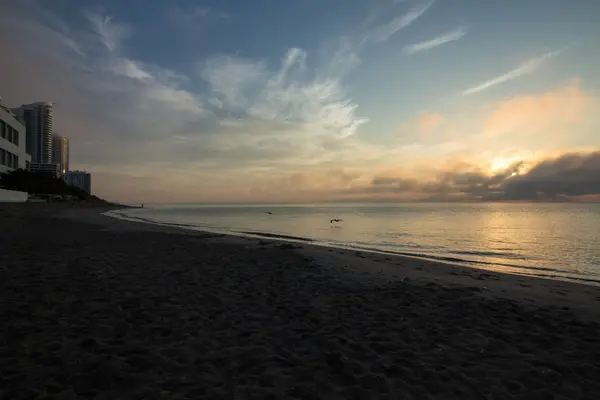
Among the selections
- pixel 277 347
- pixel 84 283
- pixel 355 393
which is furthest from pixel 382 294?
pixel 84 283

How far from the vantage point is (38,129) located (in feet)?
563

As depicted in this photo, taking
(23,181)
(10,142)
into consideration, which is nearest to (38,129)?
(10,142)

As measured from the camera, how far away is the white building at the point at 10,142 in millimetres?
60391

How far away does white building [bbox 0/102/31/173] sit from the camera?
60.4m

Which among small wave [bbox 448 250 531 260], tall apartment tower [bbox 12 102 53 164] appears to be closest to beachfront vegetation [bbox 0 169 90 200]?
small wave [bbox 448 250 531 260]

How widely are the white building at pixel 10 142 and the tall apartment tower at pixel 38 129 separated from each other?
112549 millimetres

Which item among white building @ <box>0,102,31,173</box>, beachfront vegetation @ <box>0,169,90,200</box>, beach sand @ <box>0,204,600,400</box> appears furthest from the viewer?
white building @ <box>0,102,31,173</box>

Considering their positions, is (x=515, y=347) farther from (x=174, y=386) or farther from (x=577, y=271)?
(x=577, y=271)

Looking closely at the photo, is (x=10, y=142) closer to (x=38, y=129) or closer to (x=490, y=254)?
(x=490, y=254)

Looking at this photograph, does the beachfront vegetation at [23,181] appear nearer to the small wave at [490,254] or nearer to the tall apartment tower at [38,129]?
the small wave at [490,254]

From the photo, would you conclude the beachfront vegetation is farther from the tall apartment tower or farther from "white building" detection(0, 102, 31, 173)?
the tall apartment tower

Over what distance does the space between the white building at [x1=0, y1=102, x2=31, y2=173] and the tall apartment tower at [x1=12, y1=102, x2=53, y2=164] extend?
369 ft

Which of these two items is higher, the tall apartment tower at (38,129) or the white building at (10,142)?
the tall apartment tower at (38,129)

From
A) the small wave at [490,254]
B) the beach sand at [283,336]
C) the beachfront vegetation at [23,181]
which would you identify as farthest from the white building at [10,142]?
the small wave at [490,254]
